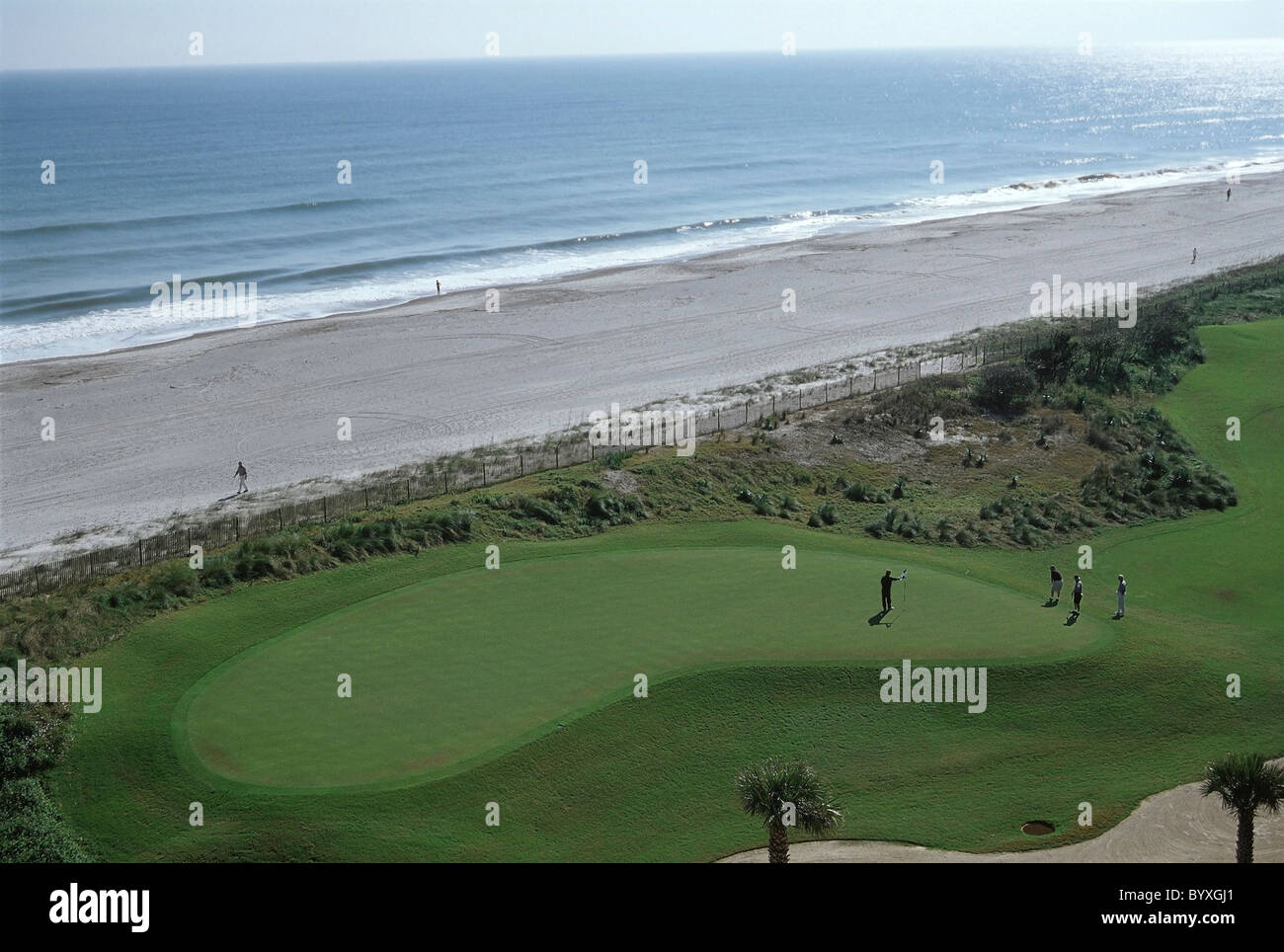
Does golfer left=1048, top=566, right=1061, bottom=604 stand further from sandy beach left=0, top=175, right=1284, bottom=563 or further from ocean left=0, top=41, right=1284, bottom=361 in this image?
ocean left=0, top=41, right=1284, bottom=361

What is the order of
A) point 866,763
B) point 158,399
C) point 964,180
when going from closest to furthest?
1. point 866,763
2. point 158,399
3. point 964,180

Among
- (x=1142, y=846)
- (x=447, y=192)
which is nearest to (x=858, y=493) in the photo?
(x=1142, y=846)

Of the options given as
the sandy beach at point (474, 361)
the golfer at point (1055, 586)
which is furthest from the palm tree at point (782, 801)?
the sandy beach at point (474, 361)

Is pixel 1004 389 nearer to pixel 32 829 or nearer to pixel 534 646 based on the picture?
pixel 534 646

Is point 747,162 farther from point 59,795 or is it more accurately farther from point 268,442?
point 59,795
